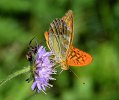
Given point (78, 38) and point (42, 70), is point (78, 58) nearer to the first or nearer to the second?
point (42, 70)

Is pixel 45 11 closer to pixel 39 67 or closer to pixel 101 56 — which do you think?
pixel 101 56

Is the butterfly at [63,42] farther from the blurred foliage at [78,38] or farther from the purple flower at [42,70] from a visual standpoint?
the blurred foliage at [78,38]

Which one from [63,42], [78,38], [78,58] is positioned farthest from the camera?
[78,38]

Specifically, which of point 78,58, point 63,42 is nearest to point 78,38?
point 63,42

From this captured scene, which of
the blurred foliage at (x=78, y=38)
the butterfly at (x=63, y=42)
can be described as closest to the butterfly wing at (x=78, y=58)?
the butterfly at (x=63, y=42)

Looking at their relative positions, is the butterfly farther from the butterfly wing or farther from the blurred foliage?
the blurred foliage
